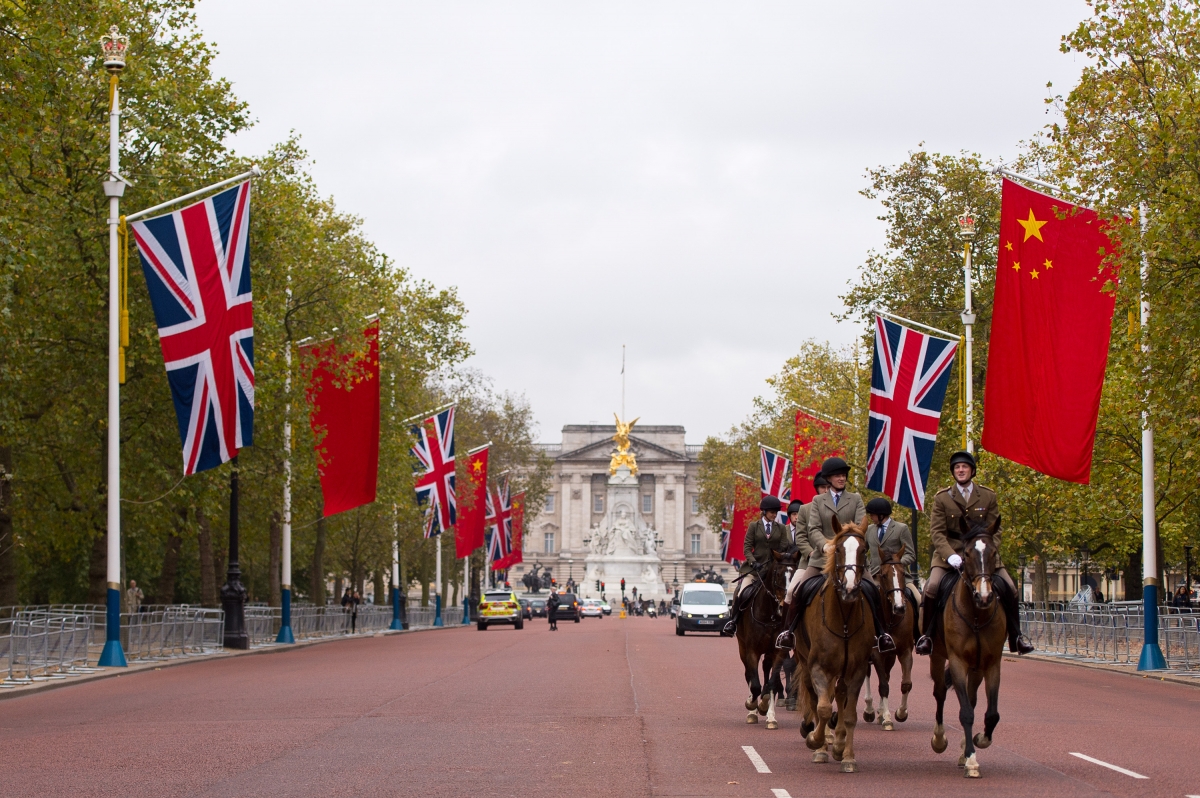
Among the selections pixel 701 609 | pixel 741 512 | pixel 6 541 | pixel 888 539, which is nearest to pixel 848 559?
pixel 888 539

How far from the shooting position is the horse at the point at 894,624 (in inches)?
597

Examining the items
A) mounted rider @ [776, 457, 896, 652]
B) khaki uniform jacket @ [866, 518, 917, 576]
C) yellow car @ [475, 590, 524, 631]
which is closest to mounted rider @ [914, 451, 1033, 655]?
mounted rider @ [776, 457, 896, 652]

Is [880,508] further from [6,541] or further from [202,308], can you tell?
[6,541]

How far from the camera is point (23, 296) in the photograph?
32.8 m

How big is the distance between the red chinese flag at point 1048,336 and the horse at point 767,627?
1006 centimetres

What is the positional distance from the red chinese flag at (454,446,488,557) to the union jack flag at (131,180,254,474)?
110 ft

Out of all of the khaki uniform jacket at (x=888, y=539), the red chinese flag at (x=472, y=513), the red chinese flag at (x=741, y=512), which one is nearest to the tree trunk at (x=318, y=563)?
the red chinese flag at (x=472, y=513)

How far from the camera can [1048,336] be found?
86.3 feet

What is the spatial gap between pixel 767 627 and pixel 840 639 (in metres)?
3.74

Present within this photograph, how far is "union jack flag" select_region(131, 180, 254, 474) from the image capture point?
27875 mm

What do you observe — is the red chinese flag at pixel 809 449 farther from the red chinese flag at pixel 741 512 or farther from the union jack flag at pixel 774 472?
the red chinese flag at pixel 741 512

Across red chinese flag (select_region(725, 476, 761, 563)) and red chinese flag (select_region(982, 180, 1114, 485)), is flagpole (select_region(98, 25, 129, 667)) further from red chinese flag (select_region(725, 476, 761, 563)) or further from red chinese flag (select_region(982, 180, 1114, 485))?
red chinese flag (select_region(725, 476, 761, 563))

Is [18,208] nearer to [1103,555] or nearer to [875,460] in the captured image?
[875,460]

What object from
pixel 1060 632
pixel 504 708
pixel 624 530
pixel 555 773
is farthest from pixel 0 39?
pixel 624 530
